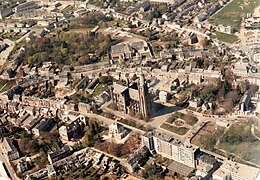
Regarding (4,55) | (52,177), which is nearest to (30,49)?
(4,55)

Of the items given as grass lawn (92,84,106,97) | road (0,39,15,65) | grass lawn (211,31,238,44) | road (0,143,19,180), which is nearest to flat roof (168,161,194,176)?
road (0,143,19,180)

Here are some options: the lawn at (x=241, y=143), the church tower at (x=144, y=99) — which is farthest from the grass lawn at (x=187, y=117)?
the lawn at (x=241, y=143)

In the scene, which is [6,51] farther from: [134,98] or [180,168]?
[180,168]

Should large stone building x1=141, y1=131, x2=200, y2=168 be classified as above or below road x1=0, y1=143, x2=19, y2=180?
above

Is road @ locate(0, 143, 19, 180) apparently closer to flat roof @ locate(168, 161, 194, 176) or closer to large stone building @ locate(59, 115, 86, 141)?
large stone building @ locate(59, 115, 86, 141)

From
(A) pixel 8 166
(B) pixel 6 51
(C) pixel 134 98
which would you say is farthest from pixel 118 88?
(B) pixel 6 51

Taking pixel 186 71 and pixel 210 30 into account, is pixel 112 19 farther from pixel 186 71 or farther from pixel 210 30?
pixel 186 71
